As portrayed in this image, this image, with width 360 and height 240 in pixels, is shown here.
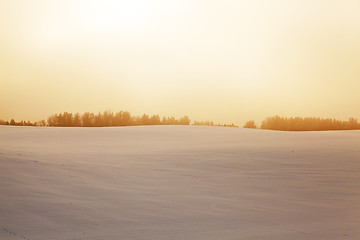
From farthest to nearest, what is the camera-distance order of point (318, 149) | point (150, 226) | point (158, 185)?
point (318, 149) < point (158, 185) < point (150, 226)

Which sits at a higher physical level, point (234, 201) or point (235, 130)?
point (235, 130)

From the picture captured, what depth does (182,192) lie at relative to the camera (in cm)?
707

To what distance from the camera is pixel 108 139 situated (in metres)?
13.7

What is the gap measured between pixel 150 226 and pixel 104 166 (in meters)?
3.44

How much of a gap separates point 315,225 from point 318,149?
546 centimetres

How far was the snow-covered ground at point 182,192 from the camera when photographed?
5496 mm

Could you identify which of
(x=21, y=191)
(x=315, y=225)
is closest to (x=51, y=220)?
(x=21, y=191)

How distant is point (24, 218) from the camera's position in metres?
5.68

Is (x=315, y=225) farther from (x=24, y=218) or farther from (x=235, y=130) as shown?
(x=235, y=130)

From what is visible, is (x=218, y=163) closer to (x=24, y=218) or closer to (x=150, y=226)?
(x=150, y=226)

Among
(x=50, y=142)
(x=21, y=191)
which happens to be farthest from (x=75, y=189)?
(x=50, y=142)

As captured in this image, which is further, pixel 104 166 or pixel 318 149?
pixel 318 149

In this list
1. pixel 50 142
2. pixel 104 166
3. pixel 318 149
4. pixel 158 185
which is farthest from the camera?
pixel 50 142

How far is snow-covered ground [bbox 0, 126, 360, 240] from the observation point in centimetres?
550
